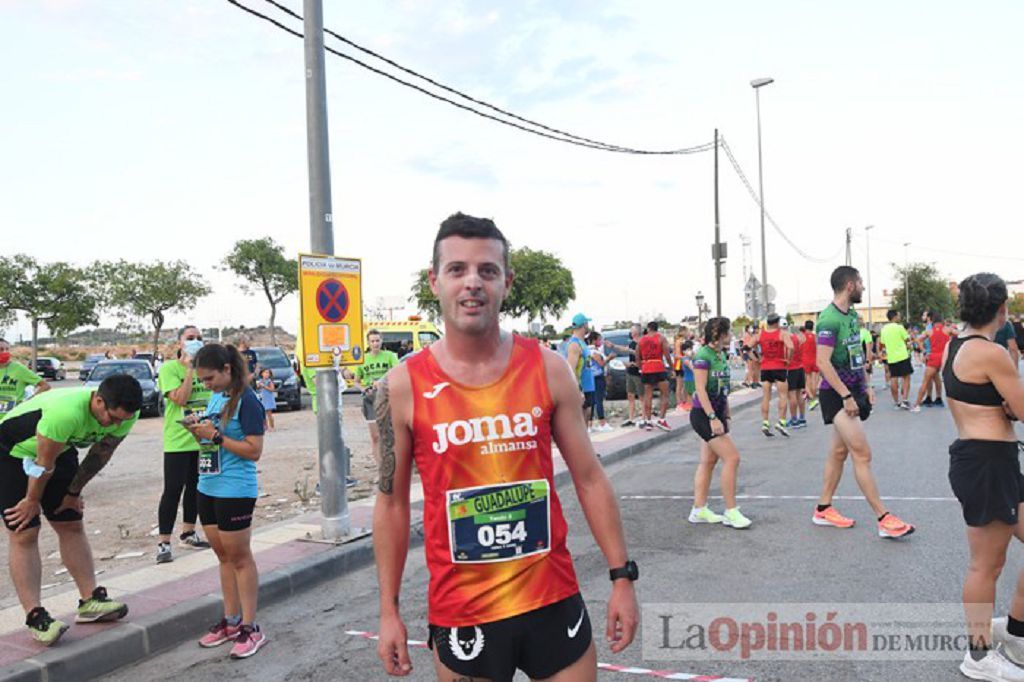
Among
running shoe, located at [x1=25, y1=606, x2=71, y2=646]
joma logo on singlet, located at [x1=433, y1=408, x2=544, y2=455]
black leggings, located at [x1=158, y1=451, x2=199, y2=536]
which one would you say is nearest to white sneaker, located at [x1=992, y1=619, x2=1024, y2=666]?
joma logo on singlet, located at [x1=433, y1=408, x2=544, y2=455]

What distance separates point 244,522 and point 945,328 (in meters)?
14.9

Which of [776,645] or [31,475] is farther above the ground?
[31,475]

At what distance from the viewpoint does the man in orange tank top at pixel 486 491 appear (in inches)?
86.4

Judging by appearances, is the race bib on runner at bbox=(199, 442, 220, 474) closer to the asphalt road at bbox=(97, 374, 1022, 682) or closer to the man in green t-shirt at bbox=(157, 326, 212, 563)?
the asphalt road at bbox=(97, 374, 1022, 682)

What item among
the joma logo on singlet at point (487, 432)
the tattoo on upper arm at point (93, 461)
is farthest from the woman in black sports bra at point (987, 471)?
the tattoo on upper arm at point (93, 461)

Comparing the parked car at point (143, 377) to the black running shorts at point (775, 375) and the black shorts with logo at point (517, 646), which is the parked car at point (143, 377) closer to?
the black running shorts at point (775, 375)

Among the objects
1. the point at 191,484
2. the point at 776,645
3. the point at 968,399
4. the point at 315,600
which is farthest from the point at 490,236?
the point at 191,484

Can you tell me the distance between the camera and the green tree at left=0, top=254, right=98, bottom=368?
4097 centimetres

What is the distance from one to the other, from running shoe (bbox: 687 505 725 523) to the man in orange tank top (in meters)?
5.07

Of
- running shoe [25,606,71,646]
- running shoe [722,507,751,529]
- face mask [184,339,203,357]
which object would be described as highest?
face mask [184,339,203,357]

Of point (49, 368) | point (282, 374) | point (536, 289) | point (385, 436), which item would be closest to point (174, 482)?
point (385, 436)

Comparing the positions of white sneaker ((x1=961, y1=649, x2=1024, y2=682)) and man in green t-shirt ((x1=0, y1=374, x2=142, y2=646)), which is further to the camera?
man in green t-shirt ((x1=0, y1=374, x2=142, y2=646))

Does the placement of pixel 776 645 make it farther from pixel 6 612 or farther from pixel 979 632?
pixel 6 612

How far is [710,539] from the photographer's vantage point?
6543 millimetres
